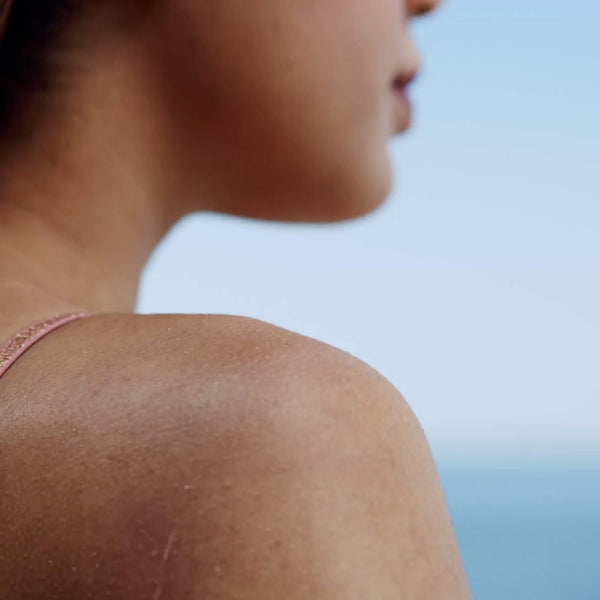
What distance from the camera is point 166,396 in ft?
1.34

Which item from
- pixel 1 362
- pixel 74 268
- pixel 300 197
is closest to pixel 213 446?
pixel 1 362

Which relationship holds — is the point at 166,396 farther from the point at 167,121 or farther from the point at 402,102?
the point at 402,102

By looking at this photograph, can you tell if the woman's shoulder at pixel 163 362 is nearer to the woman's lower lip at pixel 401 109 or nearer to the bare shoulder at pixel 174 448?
the bare shoulder at pixel 174 448

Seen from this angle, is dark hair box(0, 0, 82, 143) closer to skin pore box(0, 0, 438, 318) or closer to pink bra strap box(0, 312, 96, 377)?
skin pore box(0, 0, 438, 318)

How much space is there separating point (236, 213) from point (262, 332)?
414 millimetres

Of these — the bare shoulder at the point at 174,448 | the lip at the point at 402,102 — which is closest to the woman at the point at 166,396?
the bare shoulder at the point at 174,448

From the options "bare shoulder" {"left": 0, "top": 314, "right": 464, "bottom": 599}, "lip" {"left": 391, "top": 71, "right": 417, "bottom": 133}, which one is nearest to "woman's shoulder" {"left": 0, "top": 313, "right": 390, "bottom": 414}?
"bare shoulder" {"left": 0, "top": 314, "right": 464, "bottom": 599}

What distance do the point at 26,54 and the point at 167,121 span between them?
0.11 m

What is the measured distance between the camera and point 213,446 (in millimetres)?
390

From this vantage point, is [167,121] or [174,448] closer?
[174,448]

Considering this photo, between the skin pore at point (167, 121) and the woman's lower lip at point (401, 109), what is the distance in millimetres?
73

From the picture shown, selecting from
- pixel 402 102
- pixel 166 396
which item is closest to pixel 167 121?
pixel 402 102

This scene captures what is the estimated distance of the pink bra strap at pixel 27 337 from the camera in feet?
1.60

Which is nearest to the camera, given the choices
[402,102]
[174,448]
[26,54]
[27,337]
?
[174,448]
